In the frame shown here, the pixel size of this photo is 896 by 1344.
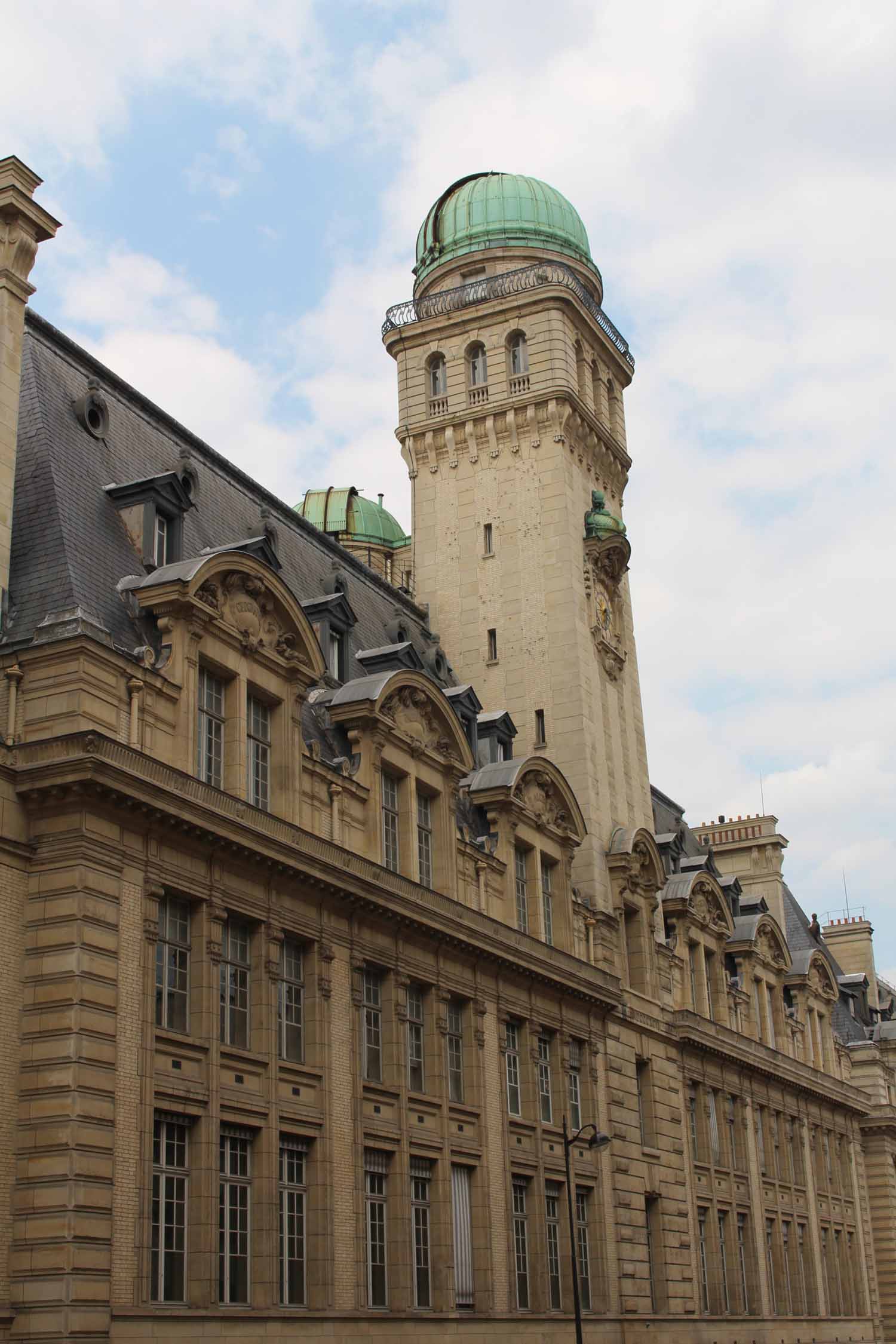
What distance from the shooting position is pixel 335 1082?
34375 mm

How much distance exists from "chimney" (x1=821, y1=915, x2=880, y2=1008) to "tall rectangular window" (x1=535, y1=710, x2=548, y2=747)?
44911mm

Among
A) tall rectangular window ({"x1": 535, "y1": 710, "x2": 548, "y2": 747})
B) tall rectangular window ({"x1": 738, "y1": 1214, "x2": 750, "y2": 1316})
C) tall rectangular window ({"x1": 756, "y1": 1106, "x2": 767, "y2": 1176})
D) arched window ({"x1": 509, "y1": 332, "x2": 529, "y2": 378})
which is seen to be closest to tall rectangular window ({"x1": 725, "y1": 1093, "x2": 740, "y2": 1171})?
tall rectangular window ({"x1": 738, "y1": 1214, "x2": 750, "y2": 1316})

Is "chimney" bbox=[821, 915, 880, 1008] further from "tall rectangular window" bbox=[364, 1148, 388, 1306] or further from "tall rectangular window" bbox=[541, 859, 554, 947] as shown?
"tall rectangular window" bbox=[364, 1148, 388, 1306]

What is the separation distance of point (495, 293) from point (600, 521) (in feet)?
29.5

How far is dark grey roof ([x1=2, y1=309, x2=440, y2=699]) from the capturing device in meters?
31.9

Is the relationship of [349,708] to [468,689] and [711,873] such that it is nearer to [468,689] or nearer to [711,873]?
[468,689]

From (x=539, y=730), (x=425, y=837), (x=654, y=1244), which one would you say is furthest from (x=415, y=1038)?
(x=539, y=730)

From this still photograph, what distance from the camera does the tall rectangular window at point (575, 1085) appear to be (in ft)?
149

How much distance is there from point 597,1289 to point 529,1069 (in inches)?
274

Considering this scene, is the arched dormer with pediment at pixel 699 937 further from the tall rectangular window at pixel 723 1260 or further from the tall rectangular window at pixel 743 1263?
the tall rectangular window at pixel 743 1263

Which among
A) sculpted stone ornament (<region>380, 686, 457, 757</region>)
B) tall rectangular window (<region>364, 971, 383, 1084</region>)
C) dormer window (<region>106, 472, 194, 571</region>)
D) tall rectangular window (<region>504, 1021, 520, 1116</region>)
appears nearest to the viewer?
dormer window (<region>106, 472, 194, 571</region>)

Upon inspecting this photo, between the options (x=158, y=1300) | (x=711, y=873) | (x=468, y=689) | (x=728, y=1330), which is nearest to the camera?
(x=158, y=1300)

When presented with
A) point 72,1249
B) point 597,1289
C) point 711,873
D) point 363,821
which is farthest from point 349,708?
point 711,873

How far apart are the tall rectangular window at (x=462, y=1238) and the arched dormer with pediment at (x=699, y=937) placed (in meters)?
17.9
